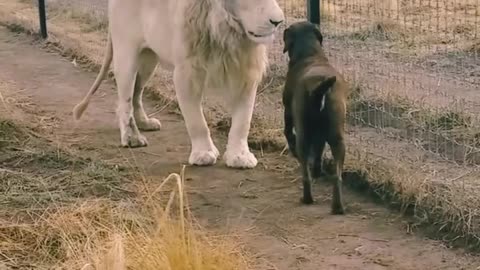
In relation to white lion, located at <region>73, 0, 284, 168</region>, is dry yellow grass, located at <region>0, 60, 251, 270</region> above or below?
below

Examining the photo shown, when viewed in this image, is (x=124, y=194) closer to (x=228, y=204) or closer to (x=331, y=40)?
(x=228, y=204)

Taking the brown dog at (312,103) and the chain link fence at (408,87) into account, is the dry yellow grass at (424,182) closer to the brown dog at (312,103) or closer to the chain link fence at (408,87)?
the chain link fence at (408,87)

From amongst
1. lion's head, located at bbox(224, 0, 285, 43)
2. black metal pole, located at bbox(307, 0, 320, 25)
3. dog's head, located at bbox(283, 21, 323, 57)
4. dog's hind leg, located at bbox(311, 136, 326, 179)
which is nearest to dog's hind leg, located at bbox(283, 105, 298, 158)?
dog's hind leg, located at bbox(311, 136, 326, 179)

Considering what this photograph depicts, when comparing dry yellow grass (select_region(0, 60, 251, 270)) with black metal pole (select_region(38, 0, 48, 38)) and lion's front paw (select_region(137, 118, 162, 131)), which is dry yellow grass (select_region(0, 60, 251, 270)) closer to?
lion's front paw (select_region(137, 118, 162, 131))

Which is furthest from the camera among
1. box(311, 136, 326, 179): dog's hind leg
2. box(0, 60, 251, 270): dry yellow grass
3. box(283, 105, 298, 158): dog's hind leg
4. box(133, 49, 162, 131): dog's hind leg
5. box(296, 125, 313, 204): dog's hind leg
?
box(133, 49, 162, 131): dog's hind leg

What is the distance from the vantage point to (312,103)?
201 inches

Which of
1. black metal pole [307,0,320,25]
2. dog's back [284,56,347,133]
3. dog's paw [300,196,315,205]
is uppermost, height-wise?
black metal pole [307,0,320,25]

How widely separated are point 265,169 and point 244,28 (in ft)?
3.04

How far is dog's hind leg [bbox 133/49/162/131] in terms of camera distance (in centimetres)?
711

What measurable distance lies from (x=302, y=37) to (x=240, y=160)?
3.27 ft

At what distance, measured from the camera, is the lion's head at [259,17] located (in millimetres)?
5652

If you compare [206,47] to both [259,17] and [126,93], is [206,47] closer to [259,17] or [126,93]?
[259,17]

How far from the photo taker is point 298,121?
523cm

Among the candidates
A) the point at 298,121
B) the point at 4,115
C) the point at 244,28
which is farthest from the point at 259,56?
the point at 4,115
